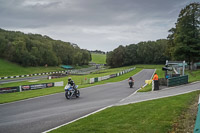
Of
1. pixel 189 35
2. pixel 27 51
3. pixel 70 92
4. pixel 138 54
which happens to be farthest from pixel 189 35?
pixel 27 51

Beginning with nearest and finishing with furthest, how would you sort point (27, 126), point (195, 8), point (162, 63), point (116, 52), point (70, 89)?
1. point (27, 126)
2. point (70, 89)
3. point (195, 8)
4. point (162, 63)
5. point (116, 52)

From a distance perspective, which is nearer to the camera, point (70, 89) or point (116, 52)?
point (70, 89)

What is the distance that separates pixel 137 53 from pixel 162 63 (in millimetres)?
15693

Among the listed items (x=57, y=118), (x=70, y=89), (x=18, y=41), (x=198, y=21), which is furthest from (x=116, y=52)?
(x=57, y=118)

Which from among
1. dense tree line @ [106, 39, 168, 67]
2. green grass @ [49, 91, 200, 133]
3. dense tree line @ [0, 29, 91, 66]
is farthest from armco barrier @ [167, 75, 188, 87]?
dense tree line @ [106, 39, 168, 67]

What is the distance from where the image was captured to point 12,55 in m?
75.1

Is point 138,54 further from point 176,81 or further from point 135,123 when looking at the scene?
point 135,123

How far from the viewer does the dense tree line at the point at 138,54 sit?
95938 millimetres

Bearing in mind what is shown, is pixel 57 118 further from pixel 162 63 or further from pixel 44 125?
pixel 162 63

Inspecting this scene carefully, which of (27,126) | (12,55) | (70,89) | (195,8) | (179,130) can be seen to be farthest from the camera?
(12,55)

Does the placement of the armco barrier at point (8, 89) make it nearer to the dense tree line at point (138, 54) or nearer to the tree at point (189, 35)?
the tree at point (189, 35)

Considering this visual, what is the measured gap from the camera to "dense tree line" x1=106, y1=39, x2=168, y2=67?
95.9m

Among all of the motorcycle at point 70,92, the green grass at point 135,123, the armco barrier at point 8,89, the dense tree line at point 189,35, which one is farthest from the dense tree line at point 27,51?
the green grass at point 135,123

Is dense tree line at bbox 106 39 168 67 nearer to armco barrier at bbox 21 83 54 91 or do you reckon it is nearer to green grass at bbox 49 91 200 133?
armco barrier at bbox 21 83 54 91
